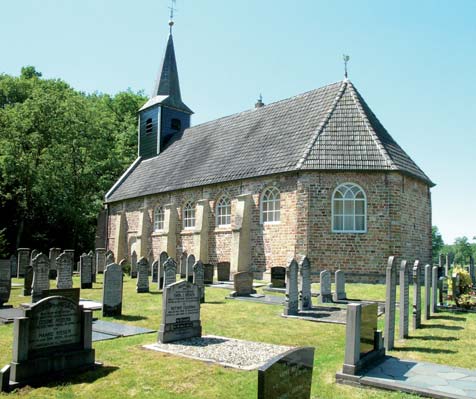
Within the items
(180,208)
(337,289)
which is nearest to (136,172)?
(180,208)

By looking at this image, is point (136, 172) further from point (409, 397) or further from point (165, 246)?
point (409, 397)

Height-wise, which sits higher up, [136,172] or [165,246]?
[136,172]

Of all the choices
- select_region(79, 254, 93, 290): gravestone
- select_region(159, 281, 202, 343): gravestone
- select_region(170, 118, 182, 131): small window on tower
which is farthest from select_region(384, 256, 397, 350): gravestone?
select_region(170, 118, 182, 131): small window on tower

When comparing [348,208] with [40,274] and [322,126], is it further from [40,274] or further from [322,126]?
[40,274]

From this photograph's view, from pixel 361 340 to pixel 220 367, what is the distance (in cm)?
216

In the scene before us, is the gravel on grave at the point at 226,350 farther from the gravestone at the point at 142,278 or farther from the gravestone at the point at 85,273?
the gravestone at the point at 85,273

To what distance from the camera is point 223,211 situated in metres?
24.1

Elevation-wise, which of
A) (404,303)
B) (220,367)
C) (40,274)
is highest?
(40,274)

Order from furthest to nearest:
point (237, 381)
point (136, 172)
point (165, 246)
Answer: point (136, 172), point (165, 246), point (237, 381)

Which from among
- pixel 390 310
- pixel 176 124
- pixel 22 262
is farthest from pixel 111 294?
pixel 176 124

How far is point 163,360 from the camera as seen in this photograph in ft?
23.9

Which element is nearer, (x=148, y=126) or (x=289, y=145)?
(x=289, y=145)

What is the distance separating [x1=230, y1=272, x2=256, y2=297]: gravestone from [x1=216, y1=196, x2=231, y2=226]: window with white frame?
8136 millimetres

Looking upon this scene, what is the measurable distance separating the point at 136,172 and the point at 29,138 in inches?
351
